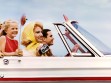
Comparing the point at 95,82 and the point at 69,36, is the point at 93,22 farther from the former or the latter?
the point at 95,82

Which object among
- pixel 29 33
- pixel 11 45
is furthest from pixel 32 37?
pixel 11 45

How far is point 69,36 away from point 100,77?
766 millimetres

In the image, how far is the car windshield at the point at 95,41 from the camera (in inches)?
228

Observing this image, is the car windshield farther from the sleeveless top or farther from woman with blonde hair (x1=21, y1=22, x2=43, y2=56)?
the sleeveless top

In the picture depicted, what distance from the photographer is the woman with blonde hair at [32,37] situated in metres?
5.81

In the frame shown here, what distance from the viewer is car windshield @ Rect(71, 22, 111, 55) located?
579 centimetres

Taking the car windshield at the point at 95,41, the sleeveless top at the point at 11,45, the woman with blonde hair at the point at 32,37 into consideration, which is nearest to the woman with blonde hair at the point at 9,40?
the sleeveless top at the point at 11,45

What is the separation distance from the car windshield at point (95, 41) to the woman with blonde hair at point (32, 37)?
52cm

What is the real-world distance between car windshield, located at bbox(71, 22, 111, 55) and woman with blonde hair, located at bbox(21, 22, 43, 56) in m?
0.52

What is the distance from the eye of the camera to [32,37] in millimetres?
5863

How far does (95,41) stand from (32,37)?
0.93 metres

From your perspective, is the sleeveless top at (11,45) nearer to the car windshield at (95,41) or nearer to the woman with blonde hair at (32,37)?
the woman with blonde hair at (32,37)

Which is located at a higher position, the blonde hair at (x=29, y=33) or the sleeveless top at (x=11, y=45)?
the blonde hair at (x=29, y=33)

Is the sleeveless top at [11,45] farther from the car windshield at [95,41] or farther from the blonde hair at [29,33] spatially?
the car windshield at [95,41]
